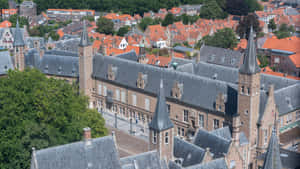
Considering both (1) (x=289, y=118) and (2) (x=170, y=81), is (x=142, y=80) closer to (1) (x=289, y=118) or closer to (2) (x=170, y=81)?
(2) (x=170, y=81)

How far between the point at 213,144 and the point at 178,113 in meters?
24.3

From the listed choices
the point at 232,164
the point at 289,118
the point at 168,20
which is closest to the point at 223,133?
the point at 232,164

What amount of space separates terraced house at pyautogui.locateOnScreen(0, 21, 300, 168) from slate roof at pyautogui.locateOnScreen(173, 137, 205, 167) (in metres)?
0.17

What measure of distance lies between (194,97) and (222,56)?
36.4 meters

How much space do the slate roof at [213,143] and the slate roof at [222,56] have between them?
52721mm

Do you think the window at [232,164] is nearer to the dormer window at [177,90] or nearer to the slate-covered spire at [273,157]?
the dormer window at [177,90]

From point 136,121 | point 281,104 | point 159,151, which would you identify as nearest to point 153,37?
point 136,121

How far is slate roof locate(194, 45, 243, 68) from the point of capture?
11213cm

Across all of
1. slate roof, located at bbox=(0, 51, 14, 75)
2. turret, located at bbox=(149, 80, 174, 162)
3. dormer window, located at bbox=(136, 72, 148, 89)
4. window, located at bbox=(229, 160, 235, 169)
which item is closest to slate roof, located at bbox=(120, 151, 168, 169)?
turret, located at bbox=(149, 80, 174, 162)

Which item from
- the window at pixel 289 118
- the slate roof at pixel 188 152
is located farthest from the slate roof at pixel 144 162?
the window at pixel 289 118

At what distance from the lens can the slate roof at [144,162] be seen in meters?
52.0

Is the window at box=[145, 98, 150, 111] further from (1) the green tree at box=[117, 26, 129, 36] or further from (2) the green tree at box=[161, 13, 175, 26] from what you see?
(2) the green tree at box=[161, 13, 175, 26]

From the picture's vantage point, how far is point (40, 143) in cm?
6241

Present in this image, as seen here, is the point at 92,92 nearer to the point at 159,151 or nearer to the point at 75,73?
the point at 75,73
